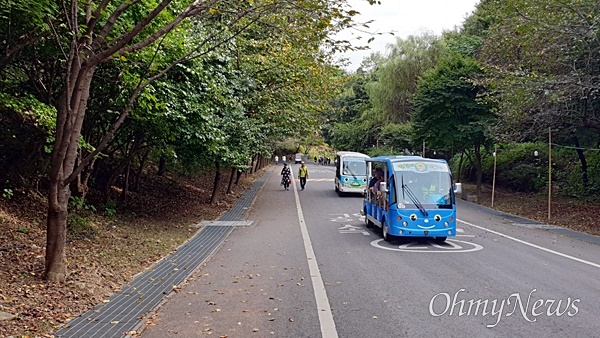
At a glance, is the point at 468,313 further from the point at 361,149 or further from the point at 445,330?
the point at 361,149

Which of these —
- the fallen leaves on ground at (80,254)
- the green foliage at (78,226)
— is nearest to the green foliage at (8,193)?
the fallen leaves on ground at (80,254)

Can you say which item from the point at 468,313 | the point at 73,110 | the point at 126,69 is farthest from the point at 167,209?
the point at 468,313

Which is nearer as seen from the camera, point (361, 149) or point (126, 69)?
point (126, 69)

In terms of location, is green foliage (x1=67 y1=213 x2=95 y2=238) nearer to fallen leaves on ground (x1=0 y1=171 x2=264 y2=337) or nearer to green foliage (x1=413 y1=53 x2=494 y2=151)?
fallen leaves on ground (x1=0 y1=171 x2=264 y2=337)

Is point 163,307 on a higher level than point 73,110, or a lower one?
lower

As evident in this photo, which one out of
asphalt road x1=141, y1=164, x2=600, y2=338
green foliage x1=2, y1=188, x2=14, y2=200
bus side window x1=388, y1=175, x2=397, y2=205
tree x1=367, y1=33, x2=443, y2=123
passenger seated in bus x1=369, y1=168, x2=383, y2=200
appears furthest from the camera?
tree x1=367, y1=33, x2=443, y2=123

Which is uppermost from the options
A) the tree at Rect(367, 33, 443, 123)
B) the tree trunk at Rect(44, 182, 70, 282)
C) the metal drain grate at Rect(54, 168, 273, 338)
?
the tree at Rect(367, 33, 443, 123)

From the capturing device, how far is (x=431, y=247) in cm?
1407

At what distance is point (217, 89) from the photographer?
15883 millimetres

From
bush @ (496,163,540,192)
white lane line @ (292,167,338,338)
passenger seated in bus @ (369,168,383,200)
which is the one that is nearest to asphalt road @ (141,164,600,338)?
white lane line @ (292,167,338,338)

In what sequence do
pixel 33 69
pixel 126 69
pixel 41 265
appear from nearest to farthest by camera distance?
pixel 41 265, pixel 126 69, pixel 33 69

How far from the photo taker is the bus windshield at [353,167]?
32.3 meters

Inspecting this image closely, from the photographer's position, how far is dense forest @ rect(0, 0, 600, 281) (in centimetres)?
870

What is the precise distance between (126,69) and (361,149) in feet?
202
